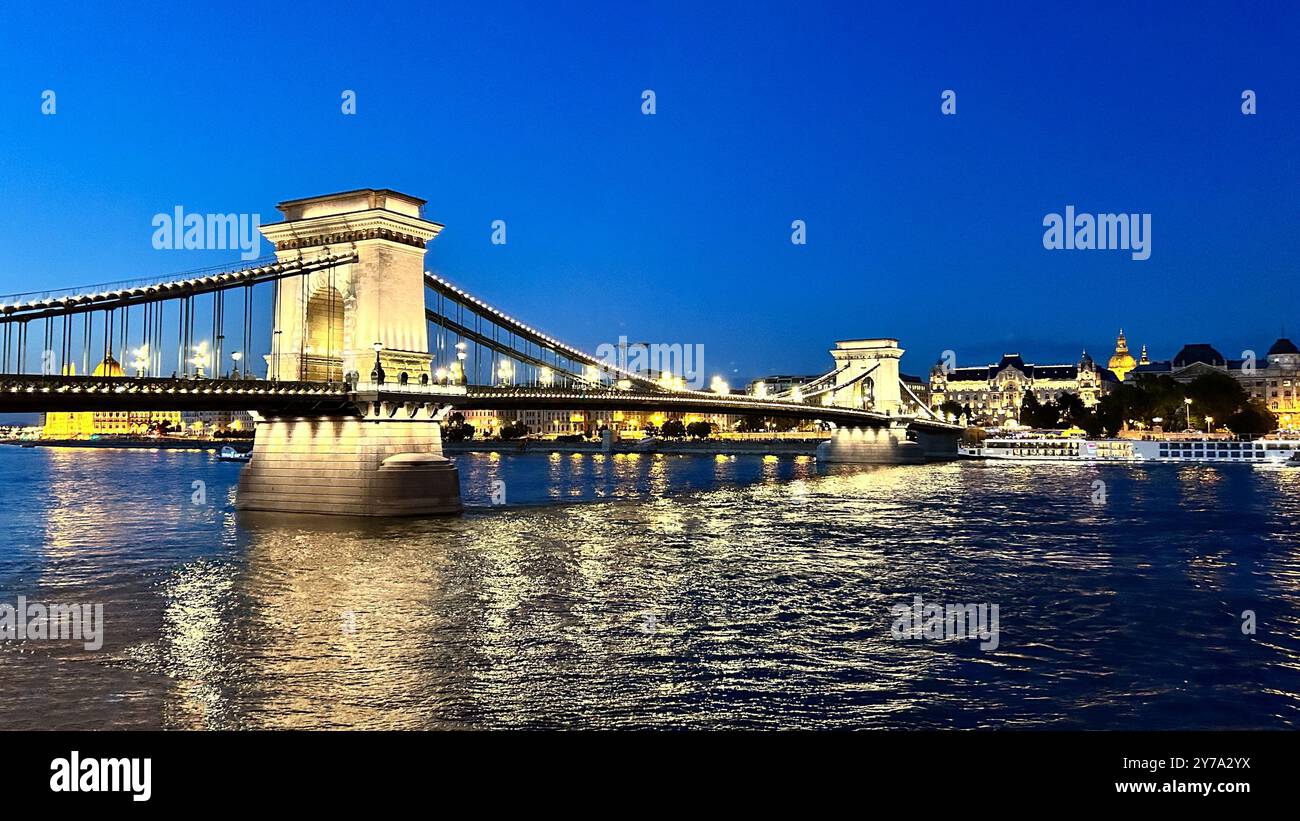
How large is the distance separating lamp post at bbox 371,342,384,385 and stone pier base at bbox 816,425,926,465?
225 ft

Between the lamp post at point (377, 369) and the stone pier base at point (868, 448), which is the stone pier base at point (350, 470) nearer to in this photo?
the lamp post at point (377, 369)

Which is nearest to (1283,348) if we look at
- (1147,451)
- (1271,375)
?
(1271,375)

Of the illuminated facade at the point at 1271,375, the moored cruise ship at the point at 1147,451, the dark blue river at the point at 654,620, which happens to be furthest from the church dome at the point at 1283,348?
the dark blue river at the point at 654,620

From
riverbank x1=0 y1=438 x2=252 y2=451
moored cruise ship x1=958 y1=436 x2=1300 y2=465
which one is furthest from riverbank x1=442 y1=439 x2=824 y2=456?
riverbank x1=0 y1=438 x2=252 y2=451

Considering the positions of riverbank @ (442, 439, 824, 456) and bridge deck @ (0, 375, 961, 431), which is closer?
bridge deck @ (0, 375, 961, 431)

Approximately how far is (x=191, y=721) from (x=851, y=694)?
28.1 ft

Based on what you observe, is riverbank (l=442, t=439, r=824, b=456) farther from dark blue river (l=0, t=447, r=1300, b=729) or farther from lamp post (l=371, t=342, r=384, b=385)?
lamp post (l=371, t=342, r=384, b=385)

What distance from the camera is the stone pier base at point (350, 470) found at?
34.8 m

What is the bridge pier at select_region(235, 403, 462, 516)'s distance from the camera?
34844 mm

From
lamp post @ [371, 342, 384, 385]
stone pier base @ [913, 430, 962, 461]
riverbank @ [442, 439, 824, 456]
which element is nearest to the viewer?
lamp post @ [371, 342, 384, 385]

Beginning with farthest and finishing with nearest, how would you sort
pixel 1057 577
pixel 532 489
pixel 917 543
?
pixel 532 489 < pixel 917 543 < pixel 1057 577
